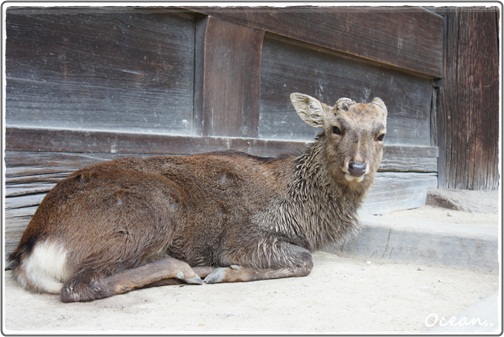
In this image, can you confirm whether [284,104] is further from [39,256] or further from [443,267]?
[39,256]

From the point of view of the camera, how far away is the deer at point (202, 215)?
3.84m

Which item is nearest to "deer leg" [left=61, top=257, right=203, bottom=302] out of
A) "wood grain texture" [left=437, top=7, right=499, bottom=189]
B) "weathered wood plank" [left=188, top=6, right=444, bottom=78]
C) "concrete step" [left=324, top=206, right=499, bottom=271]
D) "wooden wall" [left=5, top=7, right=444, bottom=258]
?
"wooden wall" [left=5, top=7, right=444, bottom=258]

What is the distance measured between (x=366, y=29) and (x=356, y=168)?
11.3 ft

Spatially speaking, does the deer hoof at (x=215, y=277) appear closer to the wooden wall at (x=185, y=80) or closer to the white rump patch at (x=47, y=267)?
the white rump patch at (x=47, y=267)

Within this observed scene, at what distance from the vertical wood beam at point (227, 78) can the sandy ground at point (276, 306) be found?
1.91 meters

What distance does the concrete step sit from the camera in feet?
15.6

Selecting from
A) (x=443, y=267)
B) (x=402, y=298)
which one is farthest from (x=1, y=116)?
(x=443, y=267)

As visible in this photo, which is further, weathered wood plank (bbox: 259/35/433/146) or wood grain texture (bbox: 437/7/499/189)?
wood grain texture (bbox: 437/7/499/189)

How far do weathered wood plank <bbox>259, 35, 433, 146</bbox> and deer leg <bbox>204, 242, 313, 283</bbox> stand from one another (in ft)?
6.76

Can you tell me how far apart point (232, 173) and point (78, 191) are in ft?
4.42

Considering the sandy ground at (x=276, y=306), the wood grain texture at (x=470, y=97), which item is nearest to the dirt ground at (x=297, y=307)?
the sandy ground at (x=276, y=306)

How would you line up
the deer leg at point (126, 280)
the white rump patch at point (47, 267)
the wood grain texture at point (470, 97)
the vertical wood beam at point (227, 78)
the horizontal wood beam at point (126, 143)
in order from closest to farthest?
1. the deer leg at point (126, 280)
2. the white rump patch at point (47, 267)
3. the horizontal wood beam at point (126, 143)
4. the vertical wood beam at point (227, 78)
5. the wood grain texture at point (470, 97)

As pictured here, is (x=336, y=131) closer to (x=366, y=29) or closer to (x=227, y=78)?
(x=227, y=78)

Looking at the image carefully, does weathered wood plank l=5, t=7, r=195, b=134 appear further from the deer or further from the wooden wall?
the deer
